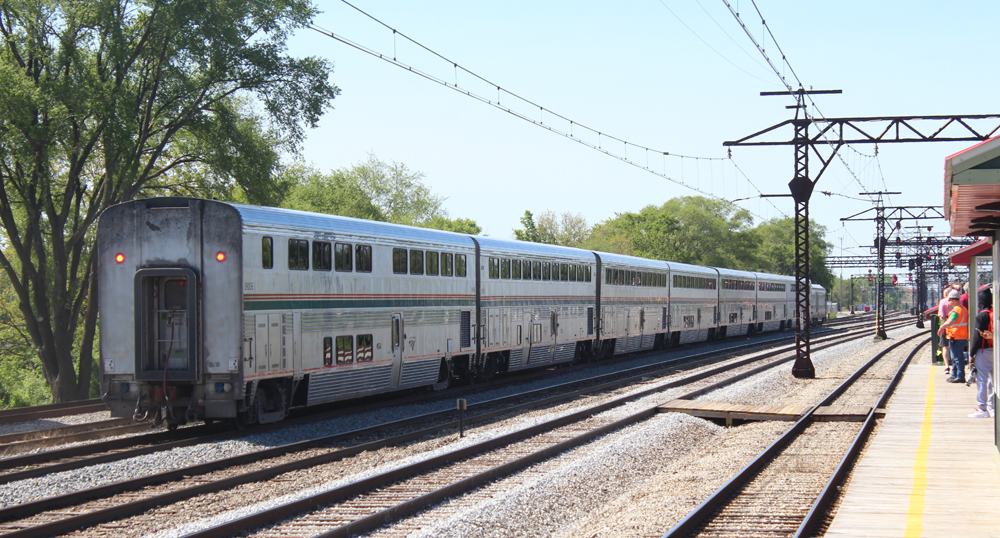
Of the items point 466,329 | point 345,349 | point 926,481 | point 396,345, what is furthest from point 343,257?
point 926,481

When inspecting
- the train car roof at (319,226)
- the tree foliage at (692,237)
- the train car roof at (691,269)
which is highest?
the tree foliage at (692,237)

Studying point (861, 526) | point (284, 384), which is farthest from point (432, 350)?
point (861, 526)

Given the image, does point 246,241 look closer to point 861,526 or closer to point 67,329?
point 861,526

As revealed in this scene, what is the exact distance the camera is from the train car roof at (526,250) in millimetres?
22250

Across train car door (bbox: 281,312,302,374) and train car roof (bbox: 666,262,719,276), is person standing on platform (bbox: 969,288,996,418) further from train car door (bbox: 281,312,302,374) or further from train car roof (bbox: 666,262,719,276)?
train car roof (bbox: 666,262,719,276)

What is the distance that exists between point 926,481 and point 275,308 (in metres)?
9.72

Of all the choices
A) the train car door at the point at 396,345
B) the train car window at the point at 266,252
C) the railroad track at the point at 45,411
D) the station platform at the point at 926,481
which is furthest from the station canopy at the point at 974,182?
the railroad track at the point at 45,411

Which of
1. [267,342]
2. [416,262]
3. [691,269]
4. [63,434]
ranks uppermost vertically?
[691,269]

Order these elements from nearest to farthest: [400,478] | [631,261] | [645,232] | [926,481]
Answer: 1. [926,481]
2. [400,478]
3. [631,261]
4. [645,232]

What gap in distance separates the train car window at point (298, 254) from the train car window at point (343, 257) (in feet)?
2.66

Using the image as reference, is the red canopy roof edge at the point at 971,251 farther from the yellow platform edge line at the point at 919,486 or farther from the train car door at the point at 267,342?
the train car door at the point at 267,342

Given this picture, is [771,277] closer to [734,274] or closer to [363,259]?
[734,274]

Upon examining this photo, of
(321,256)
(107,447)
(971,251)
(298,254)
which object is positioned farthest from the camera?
(971,251)

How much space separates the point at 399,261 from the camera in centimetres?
1789
